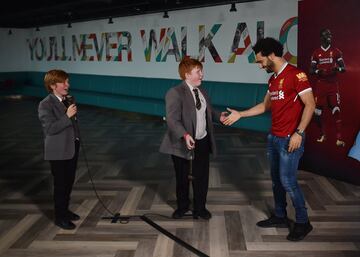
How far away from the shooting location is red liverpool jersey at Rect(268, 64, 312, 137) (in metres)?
2.75

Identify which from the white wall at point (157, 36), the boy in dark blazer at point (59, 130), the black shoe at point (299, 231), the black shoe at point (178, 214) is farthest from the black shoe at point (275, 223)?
the white wall at point (157, 36)

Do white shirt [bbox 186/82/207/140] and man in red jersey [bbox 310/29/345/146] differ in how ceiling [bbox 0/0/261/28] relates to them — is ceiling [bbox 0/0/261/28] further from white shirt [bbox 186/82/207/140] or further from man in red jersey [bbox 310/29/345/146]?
white shirt [bbox 186/82/207/140]

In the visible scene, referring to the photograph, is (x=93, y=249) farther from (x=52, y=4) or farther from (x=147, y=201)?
(x=52, y=4)

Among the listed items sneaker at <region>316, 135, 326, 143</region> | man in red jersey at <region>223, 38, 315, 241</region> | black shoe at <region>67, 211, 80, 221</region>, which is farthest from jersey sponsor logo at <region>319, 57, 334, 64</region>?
black shoe at <region>67, 211, 80, 221</region>

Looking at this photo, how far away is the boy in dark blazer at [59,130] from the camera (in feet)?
10.1

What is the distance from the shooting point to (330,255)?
278cm

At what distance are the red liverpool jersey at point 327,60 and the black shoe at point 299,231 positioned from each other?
77.8 inches

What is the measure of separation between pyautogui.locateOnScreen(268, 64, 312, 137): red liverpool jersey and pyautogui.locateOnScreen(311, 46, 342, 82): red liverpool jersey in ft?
5.48

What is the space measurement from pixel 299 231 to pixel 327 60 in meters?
2.17

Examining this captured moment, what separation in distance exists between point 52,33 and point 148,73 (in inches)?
193

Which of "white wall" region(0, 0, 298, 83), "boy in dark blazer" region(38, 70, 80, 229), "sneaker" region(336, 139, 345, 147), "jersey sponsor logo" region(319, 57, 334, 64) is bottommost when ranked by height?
"sneaker" region(336, 139, 345, 147)

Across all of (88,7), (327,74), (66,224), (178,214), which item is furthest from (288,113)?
(88,7)

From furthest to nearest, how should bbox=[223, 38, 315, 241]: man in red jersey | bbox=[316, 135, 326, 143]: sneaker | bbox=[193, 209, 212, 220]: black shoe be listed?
bbox=[316, 135, 326, 143]: sneaker → bbox=[193, 209, 212, 220]: black shoe → bbox=[223, 38, 315, 241]: man in red jersey

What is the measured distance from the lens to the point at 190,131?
3232mm
